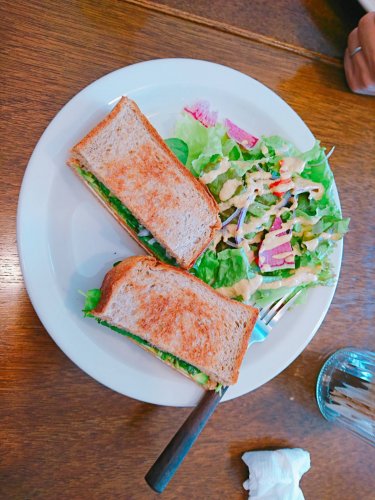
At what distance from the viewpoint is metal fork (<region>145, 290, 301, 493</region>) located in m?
1.39

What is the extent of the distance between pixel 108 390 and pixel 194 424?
1.08 feet

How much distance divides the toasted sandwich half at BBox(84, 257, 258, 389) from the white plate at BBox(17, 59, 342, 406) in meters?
0.07

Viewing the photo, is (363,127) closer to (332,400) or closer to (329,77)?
(329,77)

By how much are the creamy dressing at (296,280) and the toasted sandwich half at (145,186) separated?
28 centimetres

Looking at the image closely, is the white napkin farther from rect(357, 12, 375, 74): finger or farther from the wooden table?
rect(357, 12, 375, 74): finger

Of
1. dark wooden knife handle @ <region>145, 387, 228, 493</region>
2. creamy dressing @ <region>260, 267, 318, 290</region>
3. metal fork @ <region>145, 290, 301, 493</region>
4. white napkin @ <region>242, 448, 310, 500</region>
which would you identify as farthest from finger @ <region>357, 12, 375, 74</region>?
white napkin @ <region>242, 448, 310, 500</region>

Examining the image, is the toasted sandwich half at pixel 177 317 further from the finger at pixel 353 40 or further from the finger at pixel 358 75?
the finger at pixel 353 40

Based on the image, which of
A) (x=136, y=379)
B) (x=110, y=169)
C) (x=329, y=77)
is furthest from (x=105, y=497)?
(x=329, y=77)

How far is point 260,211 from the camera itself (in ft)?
5.52

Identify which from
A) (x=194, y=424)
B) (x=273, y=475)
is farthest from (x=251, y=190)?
(x=273, y=475)

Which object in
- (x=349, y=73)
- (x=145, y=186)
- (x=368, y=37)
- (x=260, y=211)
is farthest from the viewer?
(x=349, y=73)

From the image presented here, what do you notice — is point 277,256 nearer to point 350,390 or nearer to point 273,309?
point 273,309

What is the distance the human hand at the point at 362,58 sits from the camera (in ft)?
5.85

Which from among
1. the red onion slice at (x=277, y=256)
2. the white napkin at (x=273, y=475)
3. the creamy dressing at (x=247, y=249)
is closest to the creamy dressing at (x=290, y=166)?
the red onion slice at (x=277, y=256)
